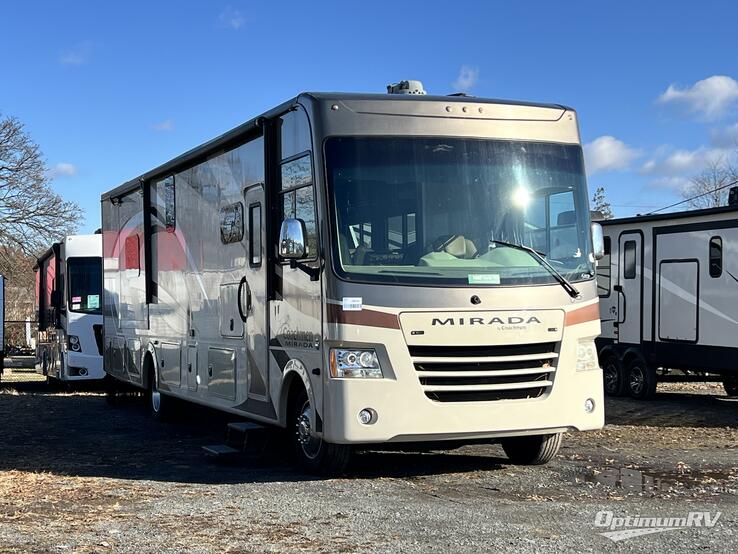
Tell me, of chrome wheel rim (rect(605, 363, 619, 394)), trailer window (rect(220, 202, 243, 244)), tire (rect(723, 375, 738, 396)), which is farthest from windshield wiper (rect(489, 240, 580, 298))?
chrome wheel rim (rect(605, 363, 619, 394))

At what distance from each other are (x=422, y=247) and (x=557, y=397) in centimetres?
174

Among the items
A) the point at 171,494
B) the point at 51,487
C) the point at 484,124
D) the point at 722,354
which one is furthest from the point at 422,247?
the point at 722,354

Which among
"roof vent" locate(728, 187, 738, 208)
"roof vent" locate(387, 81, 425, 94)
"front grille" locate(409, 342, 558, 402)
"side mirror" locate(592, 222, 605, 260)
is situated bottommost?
"front grille" locate(409, 342, 558, 402)

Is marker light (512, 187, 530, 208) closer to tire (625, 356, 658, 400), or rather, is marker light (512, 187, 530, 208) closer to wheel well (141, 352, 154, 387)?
wheel well (141, 352, 154, 387)

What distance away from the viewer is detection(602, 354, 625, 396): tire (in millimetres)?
17547

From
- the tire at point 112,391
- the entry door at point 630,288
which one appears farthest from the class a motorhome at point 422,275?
the entry door at point 630,288

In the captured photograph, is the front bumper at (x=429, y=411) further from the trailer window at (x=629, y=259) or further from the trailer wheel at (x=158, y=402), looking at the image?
the trailer window at (x=629, y=259)

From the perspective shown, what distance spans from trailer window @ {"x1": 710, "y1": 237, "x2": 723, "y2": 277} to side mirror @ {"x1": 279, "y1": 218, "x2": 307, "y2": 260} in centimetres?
886

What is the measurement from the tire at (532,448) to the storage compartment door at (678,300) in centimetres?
705

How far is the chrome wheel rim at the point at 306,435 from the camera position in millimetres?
8734

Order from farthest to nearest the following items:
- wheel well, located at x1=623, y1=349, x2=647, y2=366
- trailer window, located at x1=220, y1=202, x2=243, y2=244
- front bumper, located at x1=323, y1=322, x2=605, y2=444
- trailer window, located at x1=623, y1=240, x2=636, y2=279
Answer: trailer window, located at x1=623, y1=240, x2=636, y2=279 < wheel well, located at x1=623, y1=349, x2=647, y2=366 < trailer window, located at x1=220, y1=202, x2=243, y2=244 < front bumper, located at x1=323, y1=322, x2=605, y2=444

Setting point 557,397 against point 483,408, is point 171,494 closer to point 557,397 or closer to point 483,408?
point 483,408

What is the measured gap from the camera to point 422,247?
8367mm

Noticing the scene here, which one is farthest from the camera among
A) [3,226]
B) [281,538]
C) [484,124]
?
[3,226]
